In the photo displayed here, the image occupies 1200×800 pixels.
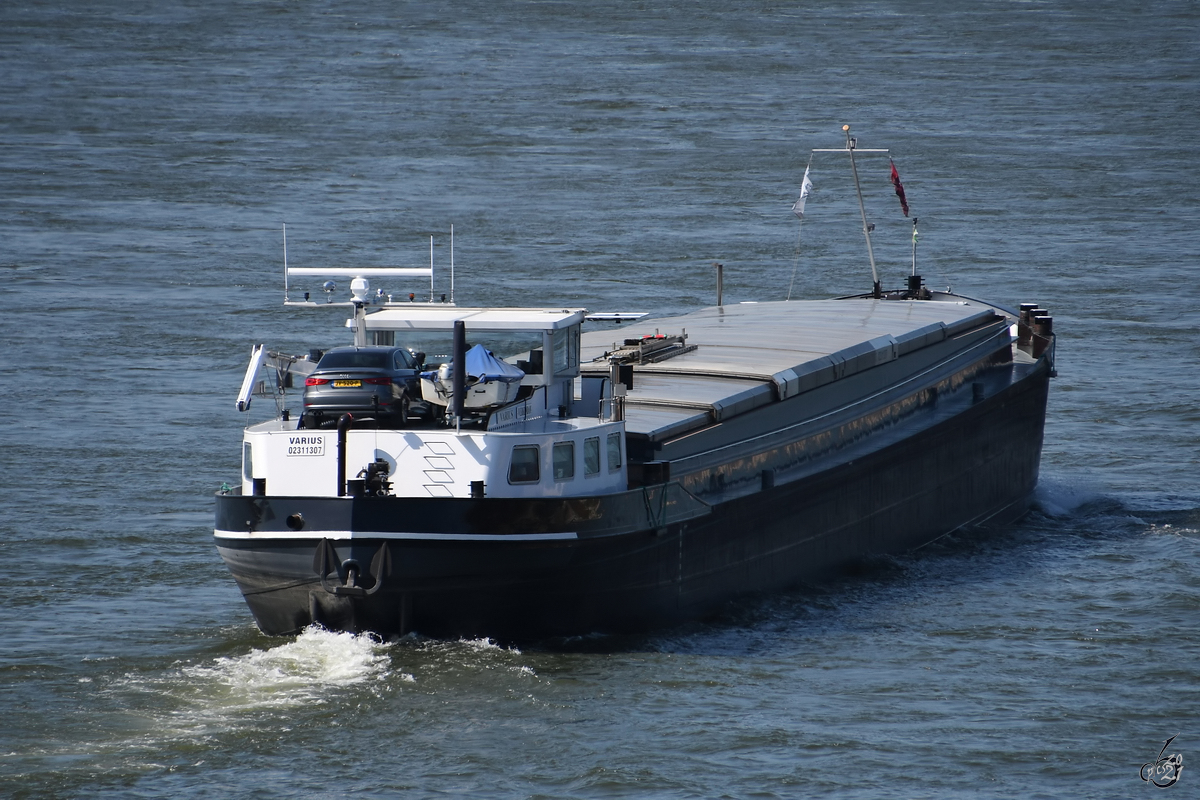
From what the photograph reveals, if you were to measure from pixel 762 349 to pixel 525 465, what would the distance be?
8.68 m

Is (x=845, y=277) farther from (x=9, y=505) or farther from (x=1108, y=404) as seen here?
(x=9, y=505)

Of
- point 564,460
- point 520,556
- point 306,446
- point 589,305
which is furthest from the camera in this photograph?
point 589,305

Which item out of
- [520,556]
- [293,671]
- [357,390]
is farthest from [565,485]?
[293,671]

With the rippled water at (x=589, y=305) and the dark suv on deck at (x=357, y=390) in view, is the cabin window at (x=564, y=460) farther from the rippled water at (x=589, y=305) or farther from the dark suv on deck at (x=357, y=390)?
the rippled water at (x=589, y=305)

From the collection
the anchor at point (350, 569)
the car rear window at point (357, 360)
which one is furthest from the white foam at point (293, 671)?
the car rear window at point (357, 360)

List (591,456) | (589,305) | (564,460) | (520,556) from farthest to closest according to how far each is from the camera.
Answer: (589,305)
(591,456)
(564,460)
(520,556)

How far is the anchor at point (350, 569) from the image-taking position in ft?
64.5

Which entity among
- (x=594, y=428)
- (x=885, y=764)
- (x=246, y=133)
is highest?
(x=246, y=133)

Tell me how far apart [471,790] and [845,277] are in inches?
1330

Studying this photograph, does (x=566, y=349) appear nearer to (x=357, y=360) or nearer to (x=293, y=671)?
(x=357, y=360)

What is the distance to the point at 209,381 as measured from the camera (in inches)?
1529

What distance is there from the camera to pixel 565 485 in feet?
68.0

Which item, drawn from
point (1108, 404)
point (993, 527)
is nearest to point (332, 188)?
point (1108, 404)

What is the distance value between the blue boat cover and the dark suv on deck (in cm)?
47
